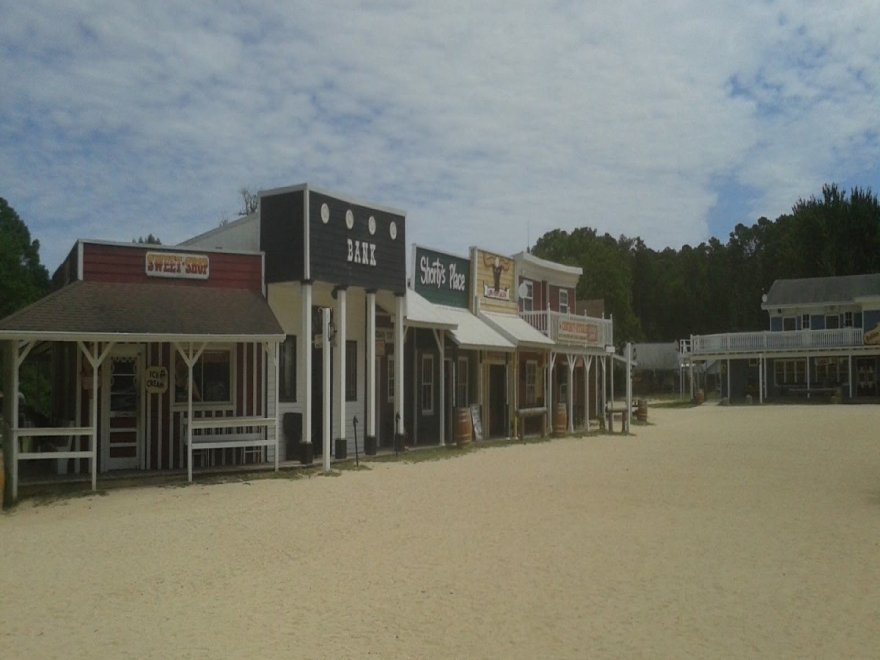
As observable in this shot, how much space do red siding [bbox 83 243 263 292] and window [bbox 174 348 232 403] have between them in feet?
4.47

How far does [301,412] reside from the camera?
18500 millimetres

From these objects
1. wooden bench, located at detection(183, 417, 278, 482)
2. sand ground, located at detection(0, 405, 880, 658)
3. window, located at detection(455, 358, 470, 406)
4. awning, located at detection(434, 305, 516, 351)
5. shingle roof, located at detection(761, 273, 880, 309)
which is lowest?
sand ground, located at detection(0, 405, 880, 658)

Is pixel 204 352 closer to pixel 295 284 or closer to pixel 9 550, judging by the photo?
pixel 295 284

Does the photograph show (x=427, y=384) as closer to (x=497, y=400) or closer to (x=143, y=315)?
(x=497, y=400)

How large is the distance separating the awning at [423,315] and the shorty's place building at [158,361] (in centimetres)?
405

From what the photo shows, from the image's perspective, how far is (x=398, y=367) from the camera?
1997 centimetres

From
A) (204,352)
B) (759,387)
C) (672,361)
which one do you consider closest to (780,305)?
(759,387)

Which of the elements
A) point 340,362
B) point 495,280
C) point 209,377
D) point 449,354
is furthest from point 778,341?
point 209,377

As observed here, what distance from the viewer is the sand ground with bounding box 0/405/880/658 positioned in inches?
263

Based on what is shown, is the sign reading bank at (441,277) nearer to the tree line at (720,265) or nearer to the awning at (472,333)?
the awning at (472,333)

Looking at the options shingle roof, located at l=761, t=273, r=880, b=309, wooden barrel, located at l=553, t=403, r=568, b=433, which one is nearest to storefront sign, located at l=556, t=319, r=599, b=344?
wooden barrel, located at l=553, t=403, r=568, b=433

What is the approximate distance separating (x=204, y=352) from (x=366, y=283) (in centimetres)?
375

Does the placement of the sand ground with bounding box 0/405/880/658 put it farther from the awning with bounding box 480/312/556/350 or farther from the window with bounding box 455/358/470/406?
the awning with bounding box 480/312/556/350

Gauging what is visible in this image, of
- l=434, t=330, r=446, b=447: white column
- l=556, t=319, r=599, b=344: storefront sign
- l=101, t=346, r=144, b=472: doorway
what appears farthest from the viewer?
l=556, t=319, r=599, b=344: storefront sign
